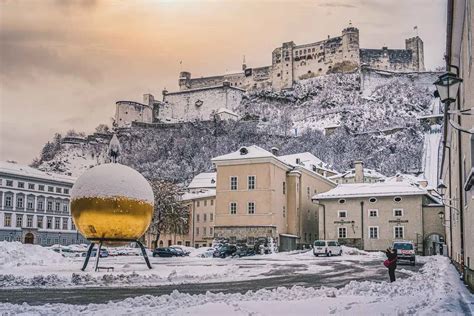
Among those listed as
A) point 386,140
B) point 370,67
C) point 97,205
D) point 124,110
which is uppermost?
point 370,67

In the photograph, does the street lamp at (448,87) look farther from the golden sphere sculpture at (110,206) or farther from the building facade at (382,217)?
the building facade at (382,217)

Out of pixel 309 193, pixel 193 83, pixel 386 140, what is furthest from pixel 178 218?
pixel 193 83

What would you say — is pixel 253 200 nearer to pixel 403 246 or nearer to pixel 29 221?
pixel 403 246

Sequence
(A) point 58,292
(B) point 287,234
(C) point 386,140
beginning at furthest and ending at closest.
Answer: (C) point 386,140 < (B) point 287,234 < (A) point 58,292

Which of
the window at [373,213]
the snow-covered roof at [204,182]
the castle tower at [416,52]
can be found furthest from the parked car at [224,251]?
the castle tower at [416,52]

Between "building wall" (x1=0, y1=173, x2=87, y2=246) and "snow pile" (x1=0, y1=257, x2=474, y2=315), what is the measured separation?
182ft

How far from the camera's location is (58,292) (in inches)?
574

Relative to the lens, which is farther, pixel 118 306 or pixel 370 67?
pixel 370 67

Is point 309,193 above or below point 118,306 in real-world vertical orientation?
above

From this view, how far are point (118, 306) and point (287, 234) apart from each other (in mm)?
37983

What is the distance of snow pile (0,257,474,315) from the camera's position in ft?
29.8

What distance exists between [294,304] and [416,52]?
116726mm

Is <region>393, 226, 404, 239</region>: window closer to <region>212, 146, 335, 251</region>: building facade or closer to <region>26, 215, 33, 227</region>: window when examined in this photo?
<region>212, 146, 335, 251</region>: building facade

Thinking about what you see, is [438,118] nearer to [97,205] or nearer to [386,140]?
[386,140]
